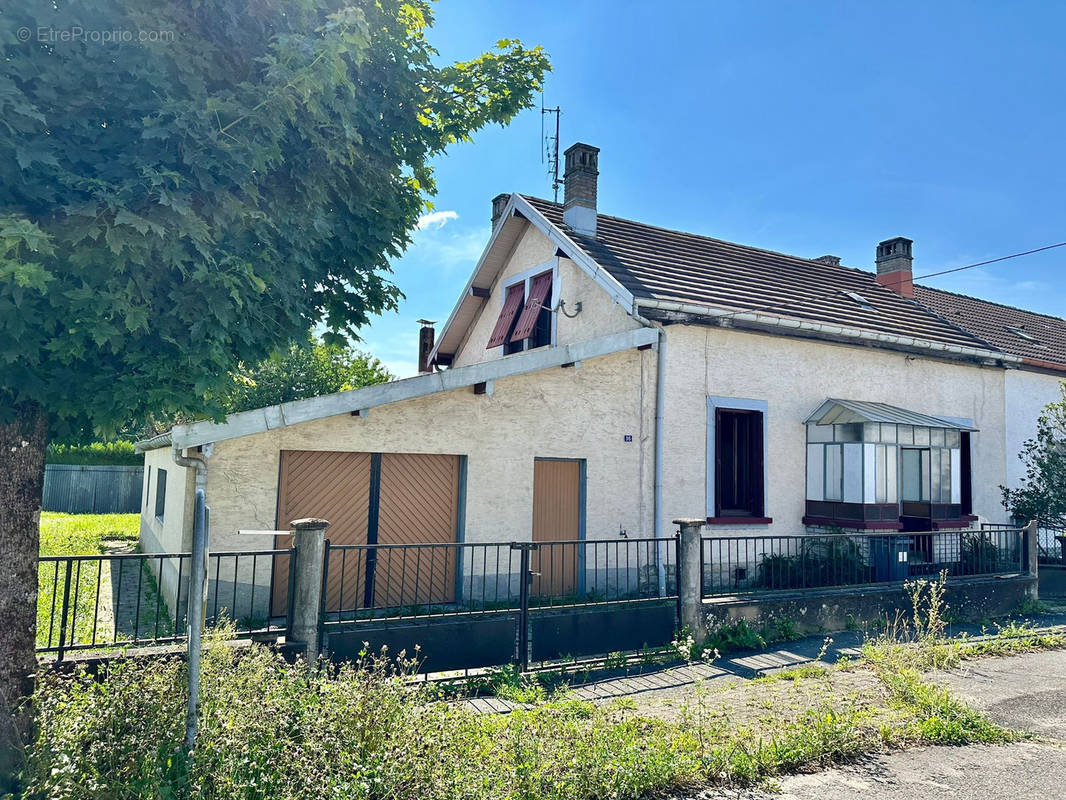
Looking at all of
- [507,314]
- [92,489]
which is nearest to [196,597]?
[507,314]

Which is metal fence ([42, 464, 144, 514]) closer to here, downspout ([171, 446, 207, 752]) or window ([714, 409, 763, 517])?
window ([714, 409, 763, 517])

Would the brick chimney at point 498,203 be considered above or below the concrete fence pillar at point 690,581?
above

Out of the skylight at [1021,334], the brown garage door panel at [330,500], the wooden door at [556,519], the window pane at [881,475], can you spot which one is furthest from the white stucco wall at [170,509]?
the skylight at [1021,334]

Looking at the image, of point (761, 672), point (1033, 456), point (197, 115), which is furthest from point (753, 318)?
point (197, 115)

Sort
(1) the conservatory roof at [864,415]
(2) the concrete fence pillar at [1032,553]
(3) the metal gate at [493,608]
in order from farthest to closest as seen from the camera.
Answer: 1. (1) the conservatory roof at [864,415]
2. (2) the concrete fence pillar at [1032,553]
3. (3) the metal gate at [493,608]

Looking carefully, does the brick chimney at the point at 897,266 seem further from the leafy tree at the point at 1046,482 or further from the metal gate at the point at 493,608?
the metal gate at the point at 493,608

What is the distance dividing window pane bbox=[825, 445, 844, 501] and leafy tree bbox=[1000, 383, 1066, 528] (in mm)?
5054

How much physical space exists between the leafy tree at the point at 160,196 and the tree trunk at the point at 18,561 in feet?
0.04

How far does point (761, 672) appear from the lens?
25.1 ft

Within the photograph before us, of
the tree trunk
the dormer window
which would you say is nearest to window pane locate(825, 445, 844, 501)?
the dormer window

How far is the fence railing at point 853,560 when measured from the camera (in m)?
10.5

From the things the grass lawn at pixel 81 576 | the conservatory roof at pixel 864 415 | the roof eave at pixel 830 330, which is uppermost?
the roof eave at pixel 830 330

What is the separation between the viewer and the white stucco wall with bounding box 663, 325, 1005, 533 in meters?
11.1

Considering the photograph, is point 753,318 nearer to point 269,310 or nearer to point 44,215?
point 269,310
